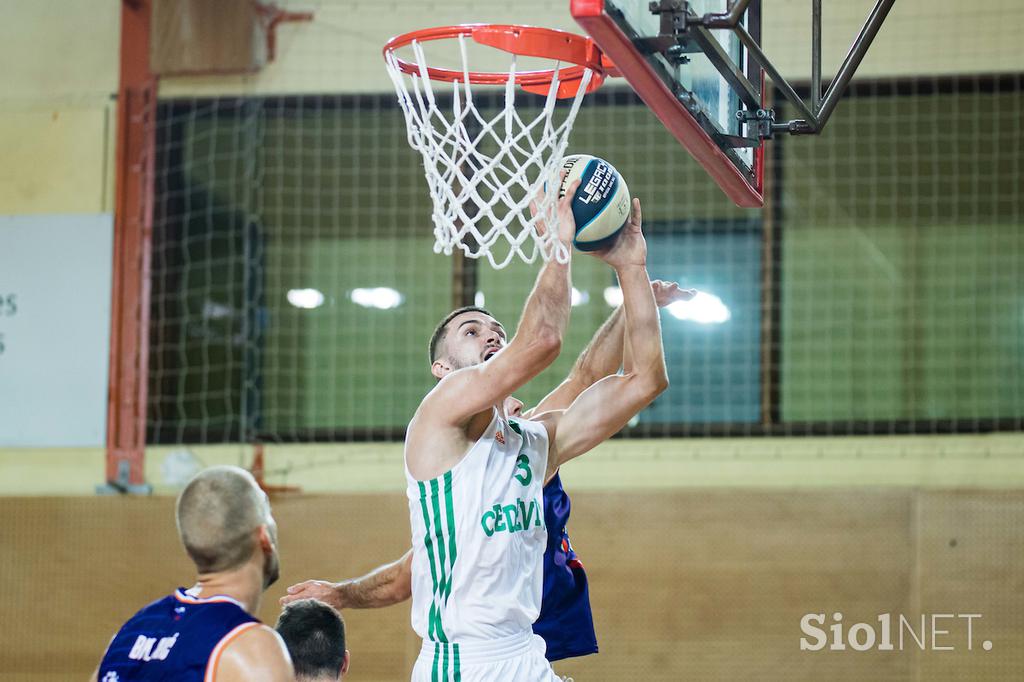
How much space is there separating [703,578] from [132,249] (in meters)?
4.11

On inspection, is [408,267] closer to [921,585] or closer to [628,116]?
[628,116]

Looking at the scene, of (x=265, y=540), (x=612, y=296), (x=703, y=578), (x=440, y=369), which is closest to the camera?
(x=265, y=540)

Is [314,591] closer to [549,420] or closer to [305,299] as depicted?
[549,420]

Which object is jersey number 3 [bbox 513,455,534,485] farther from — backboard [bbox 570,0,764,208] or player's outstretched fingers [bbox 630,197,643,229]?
backboard [bbox 570,0,764,208]

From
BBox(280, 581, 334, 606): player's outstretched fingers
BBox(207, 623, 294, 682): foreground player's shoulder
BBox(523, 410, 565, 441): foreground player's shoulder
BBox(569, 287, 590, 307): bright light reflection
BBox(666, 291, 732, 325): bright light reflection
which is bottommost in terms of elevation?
BBox(280, 581, 334, 606): player's outstretched fingers

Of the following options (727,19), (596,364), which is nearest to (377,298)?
(596,364)

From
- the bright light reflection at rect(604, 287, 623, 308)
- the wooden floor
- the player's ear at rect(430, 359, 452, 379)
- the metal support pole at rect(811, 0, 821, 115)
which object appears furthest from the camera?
the bright light reflection at rect(604, 287, 623, 308)

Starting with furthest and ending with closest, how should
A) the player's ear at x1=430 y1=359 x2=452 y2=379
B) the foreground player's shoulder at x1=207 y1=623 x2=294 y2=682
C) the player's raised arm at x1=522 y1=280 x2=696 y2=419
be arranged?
the player's raised arm at x1=522 y1=280 x2=696 y2=419 → the player's ear at x1=430 y1=359 x2=452 y2=379 → the foreground player's shoulder at x1=207 y1=623 x2=294 y2=682

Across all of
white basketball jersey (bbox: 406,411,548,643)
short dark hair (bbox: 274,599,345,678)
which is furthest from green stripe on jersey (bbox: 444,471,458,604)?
short dark hair (bbox: 274,599,345,678)

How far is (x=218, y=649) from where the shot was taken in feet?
9.34

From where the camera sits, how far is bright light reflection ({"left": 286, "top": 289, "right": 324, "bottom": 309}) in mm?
7828

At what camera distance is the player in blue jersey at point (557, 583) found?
4289 millimetres

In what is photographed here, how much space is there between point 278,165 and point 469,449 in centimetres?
462

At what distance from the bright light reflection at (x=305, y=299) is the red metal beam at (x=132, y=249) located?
0.91m
